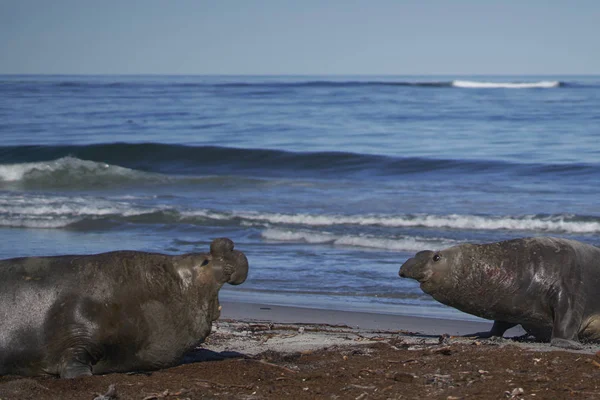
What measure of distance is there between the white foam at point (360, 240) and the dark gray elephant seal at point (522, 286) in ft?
20.3

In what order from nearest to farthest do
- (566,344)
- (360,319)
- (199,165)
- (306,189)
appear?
(566,344) → (360,319) → (306,189) → (199,165)

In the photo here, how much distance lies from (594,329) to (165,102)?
5581cm

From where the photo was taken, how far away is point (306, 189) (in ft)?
76.7

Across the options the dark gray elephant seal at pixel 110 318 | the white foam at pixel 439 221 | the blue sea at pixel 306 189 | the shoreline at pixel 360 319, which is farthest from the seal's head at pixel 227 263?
the white foam at pixel 439 221

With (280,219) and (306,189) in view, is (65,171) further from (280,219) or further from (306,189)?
(280,219)

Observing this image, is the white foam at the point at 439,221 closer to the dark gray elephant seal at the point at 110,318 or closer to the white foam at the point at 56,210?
the white foam at the point at 56,210

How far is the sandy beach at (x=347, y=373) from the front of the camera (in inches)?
213

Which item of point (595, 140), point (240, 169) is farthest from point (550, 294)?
point (595, 140)

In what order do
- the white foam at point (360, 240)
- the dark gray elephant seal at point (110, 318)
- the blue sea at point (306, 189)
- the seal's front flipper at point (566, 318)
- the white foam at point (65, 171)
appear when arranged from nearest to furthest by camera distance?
the dark gray elephant seal at point (110, 318) → the seal's front flipper at point (566, 318) → the blue sea at point (306, 189) → the white foam at point (360, 240) → the white foam at point (65, 171)

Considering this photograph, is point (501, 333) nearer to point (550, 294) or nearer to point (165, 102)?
point (550, 294)

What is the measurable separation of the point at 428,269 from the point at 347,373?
2075 mm

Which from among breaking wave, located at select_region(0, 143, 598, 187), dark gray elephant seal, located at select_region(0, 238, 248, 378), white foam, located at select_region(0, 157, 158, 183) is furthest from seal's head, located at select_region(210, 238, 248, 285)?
white foam, located at select_region(0, 157, 158, 183)

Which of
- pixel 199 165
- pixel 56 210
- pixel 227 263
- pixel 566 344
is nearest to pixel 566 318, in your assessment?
pixel 566 344

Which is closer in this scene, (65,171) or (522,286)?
(522,286)
